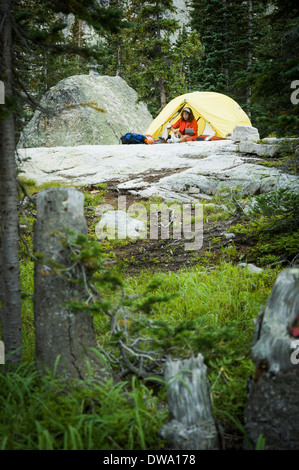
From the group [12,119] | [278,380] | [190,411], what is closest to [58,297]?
[190,411]

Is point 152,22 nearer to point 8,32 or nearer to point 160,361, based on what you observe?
point 8,32

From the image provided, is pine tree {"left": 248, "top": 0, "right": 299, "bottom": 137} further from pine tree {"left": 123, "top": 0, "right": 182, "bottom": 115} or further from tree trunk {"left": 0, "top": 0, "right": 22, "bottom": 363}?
pine tree {"left": 123, "top": 0, "right": 182, "bottom": 115}

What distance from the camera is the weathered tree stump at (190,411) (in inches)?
79.0

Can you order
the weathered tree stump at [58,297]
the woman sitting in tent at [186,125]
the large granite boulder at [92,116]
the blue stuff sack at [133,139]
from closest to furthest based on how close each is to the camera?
the weathered tree stump at [58,297] < the blue stuff sack at [133,139] < the woman sitting in tent at [186,125] < the large granite boulder at [92,116]

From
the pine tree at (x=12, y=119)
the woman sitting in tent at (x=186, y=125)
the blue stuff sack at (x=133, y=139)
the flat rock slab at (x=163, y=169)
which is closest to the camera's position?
the pine tree at (x=12, y=119)

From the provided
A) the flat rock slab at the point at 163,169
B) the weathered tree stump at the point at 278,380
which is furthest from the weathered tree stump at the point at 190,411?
the flat rock slab at the point at 163,169

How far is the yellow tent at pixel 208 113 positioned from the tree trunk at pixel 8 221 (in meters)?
13.9

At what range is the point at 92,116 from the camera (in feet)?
61.6

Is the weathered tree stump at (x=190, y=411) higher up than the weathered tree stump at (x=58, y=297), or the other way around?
the weathered tree stump at (x=58, y=297)

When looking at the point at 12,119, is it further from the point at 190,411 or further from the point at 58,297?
the point at 190,411

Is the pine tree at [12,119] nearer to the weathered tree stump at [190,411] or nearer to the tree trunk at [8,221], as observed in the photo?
the tree trunk at [8,221]

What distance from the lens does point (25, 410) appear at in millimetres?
2254

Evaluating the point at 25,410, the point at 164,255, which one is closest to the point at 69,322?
the point at 25,410

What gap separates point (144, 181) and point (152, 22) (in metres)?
12.9
